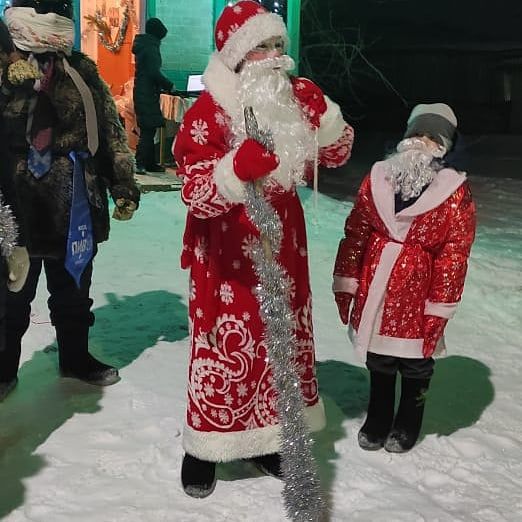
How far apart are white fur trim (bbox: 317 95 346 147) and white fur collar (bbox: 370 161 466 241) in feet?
1.31

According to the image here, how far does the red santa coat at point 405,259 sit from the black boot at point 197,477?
2.38 ft

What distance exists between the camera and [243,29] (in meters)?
2.15

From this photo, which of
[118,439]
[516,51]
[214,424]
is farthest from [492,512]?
[516,51]

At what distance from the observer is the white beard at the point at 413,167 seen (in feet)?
8.42

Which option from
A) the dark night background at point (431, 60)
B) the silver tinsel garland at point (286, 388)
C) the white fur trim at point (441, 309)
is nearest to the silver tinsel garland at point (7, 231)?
the silver tinsel garland at point (286, 388)

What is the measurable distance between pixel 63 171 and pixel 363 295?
134cm

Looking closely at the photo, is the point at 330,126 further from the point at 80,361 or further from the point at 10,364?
the point at 10,364

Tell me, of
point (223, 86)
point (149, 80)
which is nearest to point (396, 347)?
point (223, 86)

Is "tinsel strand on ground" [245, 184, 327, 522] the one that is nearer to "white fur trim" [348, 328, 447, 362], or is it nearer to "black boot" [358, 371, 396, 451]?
"white fur trim" [348, 328, 447, 362]

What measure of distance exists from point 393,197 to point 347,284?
39 cm

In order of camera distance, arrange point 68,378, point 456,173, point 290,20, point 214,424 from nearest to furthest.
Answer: point 214,424 → point 456,173 → point 68,378 → point 290,20

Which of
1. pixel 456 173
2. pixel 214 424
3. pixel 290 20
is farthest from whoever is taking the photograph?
pixel 290 20

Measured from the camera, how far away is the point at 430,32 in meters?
15.8

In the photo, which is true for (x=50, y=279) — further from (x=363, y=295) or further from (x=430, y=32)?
(x=430, y=32)
